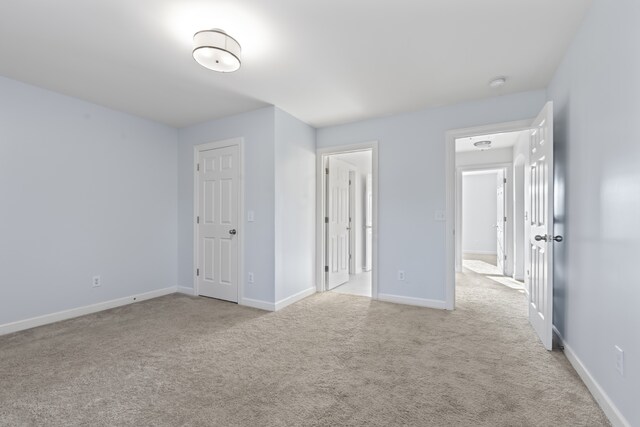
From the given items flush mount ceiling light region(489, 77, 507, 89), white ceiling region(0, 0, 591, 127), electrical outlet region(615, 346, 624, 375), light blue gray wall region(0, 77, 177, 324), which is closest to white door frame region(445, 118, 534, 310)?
white ceiling region(0, 0, 591, 127)

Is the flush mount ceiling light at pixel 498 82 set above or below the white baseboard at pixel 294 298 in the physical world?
above

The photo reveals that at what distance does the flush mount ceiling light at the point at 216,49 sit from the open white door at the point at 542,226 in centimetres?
249

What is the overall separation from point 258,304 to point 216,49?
2.73 m

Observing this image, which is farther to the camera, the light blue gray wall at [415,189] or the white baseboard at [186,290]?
the white baseboard at [186,290]

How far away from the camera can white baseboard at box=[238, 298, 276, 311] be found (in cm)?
356

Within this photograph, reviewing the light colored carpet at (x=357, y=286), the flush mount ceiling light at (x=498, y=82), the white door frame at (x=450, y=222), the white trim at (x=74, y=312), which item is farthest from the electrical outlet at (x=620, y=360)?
the white trim at (x=74, y=312)

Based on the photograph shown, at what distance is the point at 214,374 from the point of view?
2111 millimetres

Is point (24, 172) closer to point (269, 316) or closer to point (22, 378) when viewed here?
point (22, 378)

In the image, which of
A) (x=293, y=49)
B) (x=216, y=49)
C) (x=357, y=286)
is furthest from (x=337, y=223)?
(x=216, y=49)

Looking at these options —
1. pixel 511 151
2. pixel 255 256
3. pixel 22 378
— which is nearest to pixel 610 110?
pixel 255 256

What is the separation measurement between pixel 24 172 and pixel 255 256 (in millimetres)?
2409

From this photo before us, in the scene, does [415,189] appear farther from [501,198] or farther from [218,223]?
[501,198]

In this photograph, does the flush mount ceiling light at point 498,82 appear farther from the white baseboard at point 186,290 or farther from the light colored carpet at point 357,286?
the white baseboard at point 186,290

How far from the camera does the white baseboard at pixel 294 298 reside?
360 centimetres
